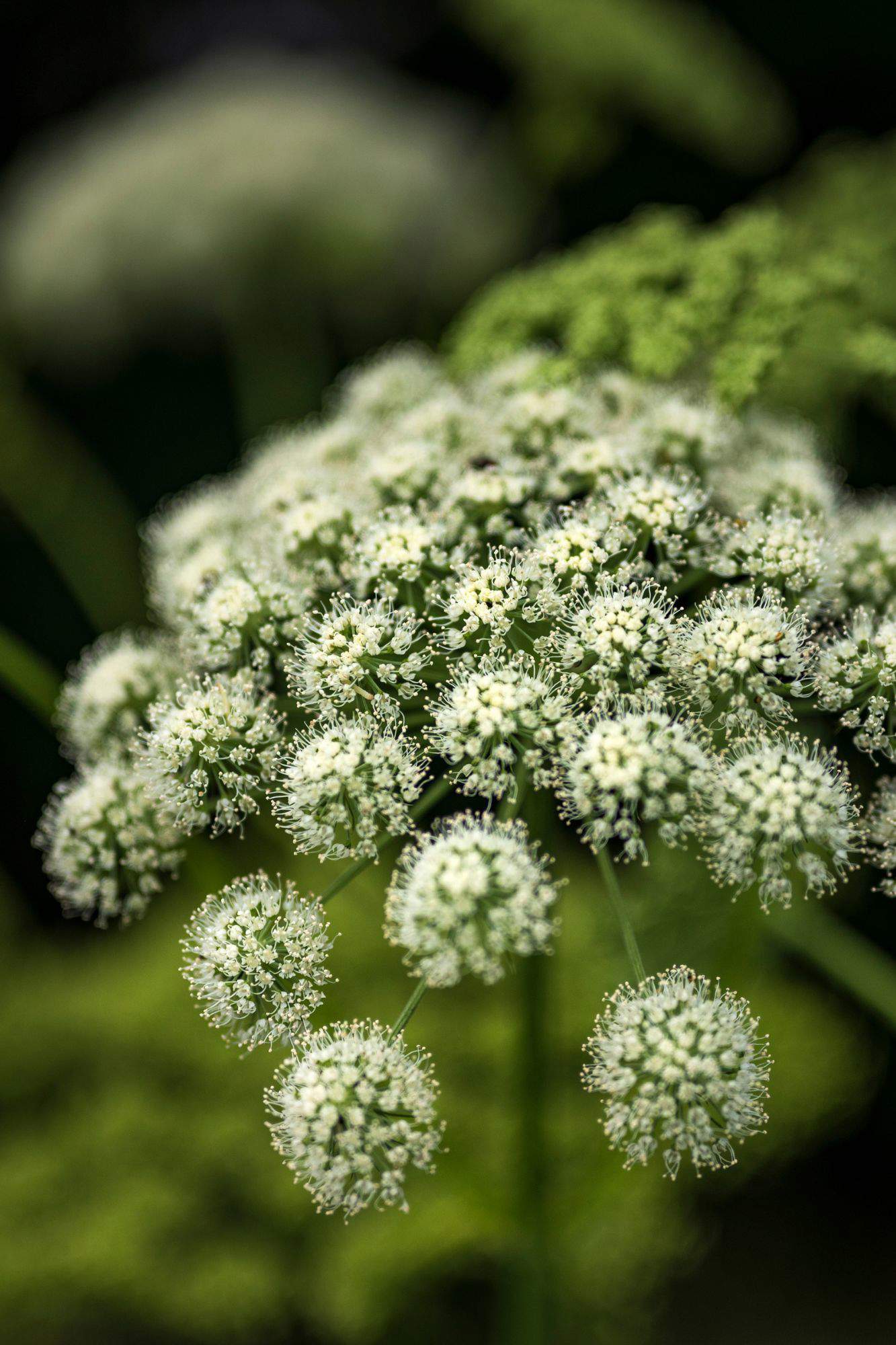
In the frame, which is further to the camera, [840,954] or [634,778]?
[840,954]

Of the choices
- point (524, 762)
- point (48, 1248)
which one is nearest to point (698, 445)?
point (524, 762)

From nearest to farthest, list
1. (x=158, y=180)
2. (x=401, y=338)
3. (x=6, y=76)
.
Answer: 1. (x=158, y=180)
2. (x=401, y=338)
3. (x=6, y=76)

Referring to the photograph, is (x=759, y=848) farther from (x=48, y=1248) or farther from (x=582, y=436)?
(x=48, y=1248)

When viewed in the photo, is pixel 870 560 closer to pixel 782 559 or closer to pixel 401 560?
pixel 782 559

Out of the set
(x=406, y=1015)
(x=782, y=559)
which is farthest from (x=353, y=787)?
(x=782, y=559)

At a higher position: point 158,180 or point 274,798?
point 158,180

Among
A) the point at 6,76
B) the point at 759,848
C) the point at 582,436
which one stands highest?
the point at 6,76
